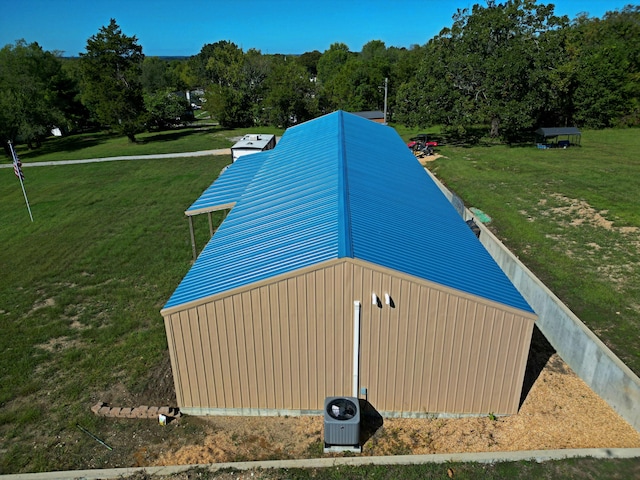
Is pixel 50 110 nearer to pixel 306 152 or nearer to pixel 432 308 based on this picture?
pixel 306 152

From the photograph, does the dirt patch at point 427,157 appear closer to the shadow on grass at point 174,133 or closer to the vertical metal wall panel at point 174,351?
the vertical metal wall panel at point 174,351

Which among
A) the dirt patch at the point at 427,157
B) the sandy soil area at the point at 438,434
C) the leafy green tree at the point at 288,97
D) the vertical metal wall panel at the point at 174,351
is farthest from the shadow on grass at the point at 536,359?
the leafy green tree at the point at 288,97

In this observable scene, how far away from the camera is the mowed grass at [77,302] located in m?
9.62

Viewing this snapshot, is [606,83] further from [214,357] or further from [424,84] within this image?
[214,357]

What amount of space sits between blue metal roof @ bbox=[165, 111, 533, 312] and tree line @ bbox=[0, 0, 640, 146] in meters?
21.2

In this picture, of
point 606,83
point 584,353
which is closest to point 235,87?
point 606,83

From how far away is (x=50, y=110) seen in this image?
48.2 meters

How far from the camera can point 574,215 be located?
21016mm

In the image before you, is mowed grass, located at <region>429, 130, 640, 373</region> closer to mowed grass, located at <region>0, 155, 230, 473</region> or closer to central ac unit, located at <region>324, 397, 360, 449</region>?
central ac unit, located at <region>324, 397, 360, 449</region>

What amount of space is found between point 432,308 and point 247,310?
3.79m

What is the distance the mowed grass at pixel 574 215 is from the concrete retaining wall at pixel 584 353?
4.04 feet

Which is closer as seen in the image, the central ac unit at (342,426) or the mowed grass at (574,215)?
the central ac unit at (342,426)

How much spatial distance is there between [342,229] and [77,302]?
10.2 meters

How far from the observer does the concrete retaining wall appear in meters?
9.15
